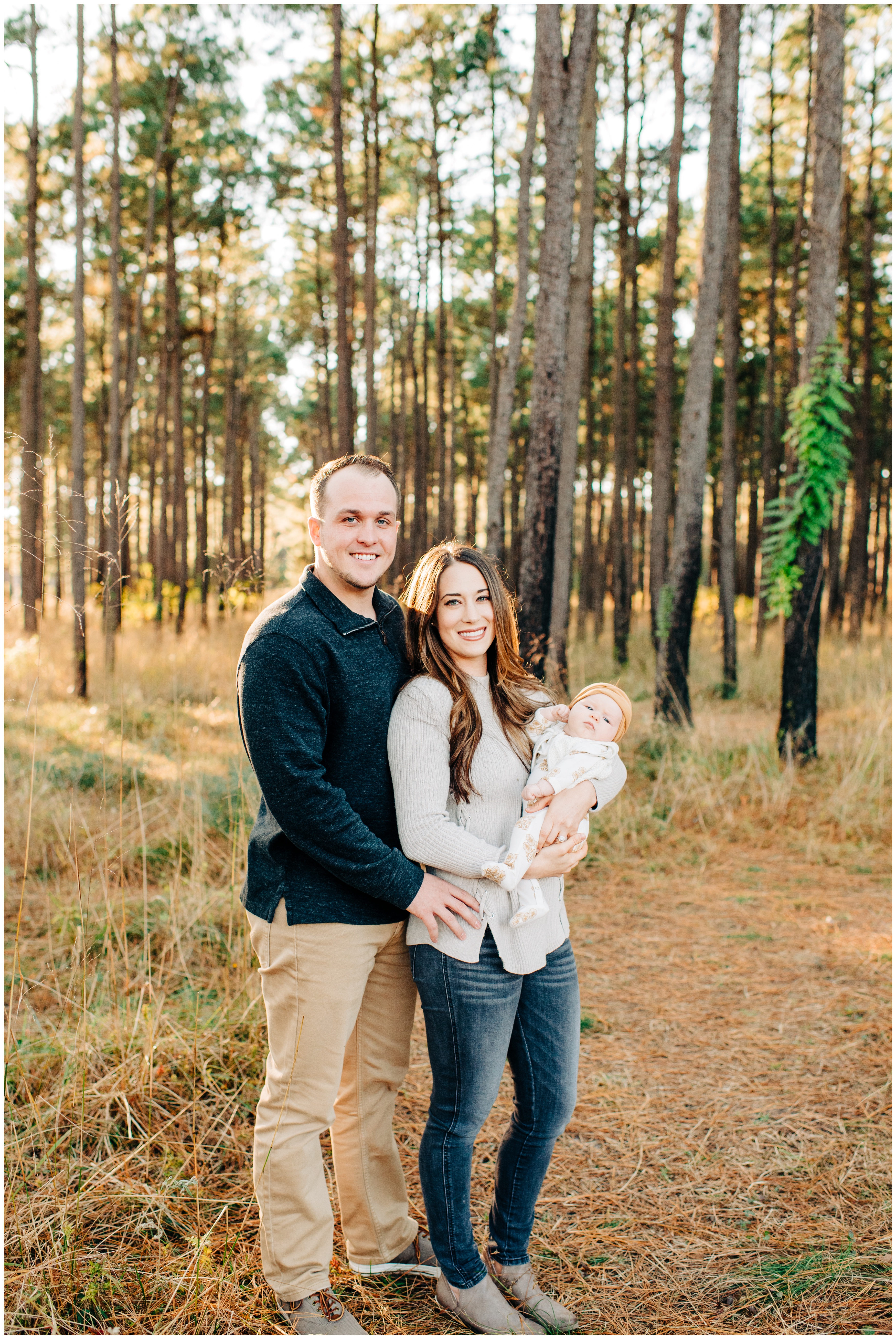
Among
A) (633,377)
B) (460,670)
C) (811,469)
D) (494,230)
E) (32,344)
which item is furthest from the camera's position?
(494,230)

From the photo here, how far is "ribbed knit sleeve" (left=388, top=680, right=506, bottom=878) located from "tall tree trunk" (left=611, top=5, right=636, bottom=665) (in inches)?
461

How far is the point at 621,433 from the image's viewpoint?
14609 millimetres

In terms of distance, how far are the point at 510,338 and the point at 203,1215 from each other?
34.8 ft

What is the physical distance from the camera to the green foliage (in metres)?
7.38

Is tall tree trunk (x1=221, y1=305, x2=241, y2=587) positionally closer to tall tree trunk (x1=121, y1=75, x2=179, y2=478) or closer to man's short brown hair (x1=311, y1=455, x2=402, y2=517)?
tall tree trunk (x1=121, y1=75, x2=179, y2=478)

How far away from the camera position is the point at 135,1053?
3072mm

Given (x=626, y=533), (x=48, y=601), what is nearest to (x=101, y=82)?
(x=626, y=533)

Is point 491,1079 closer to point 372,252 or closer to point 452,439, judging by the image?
point 372,252

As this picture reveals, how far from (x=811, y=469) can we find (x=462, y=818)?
21.5 feet

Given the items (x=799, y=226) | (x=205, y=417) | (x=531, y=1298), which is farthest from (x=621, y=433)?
(x=531, y=1298)

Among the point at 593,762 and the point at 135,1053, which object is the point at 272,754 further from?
the point at 135,1053

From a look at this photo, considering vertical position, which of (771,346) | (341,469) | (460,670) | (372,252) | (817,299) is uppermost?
(372,252)

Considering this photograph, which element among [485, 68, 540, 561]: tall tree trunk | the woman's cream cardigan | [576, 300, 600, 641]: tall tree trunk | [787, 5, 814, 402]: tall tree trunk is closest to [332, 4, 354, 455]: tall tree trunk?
[485, 68, 540, 561]: tall tree trunk

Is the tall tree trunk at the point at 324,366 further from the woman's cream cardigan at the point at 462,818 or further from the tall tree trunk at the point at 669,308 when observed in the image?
the woman's cream cardigan at the point at 462,818
